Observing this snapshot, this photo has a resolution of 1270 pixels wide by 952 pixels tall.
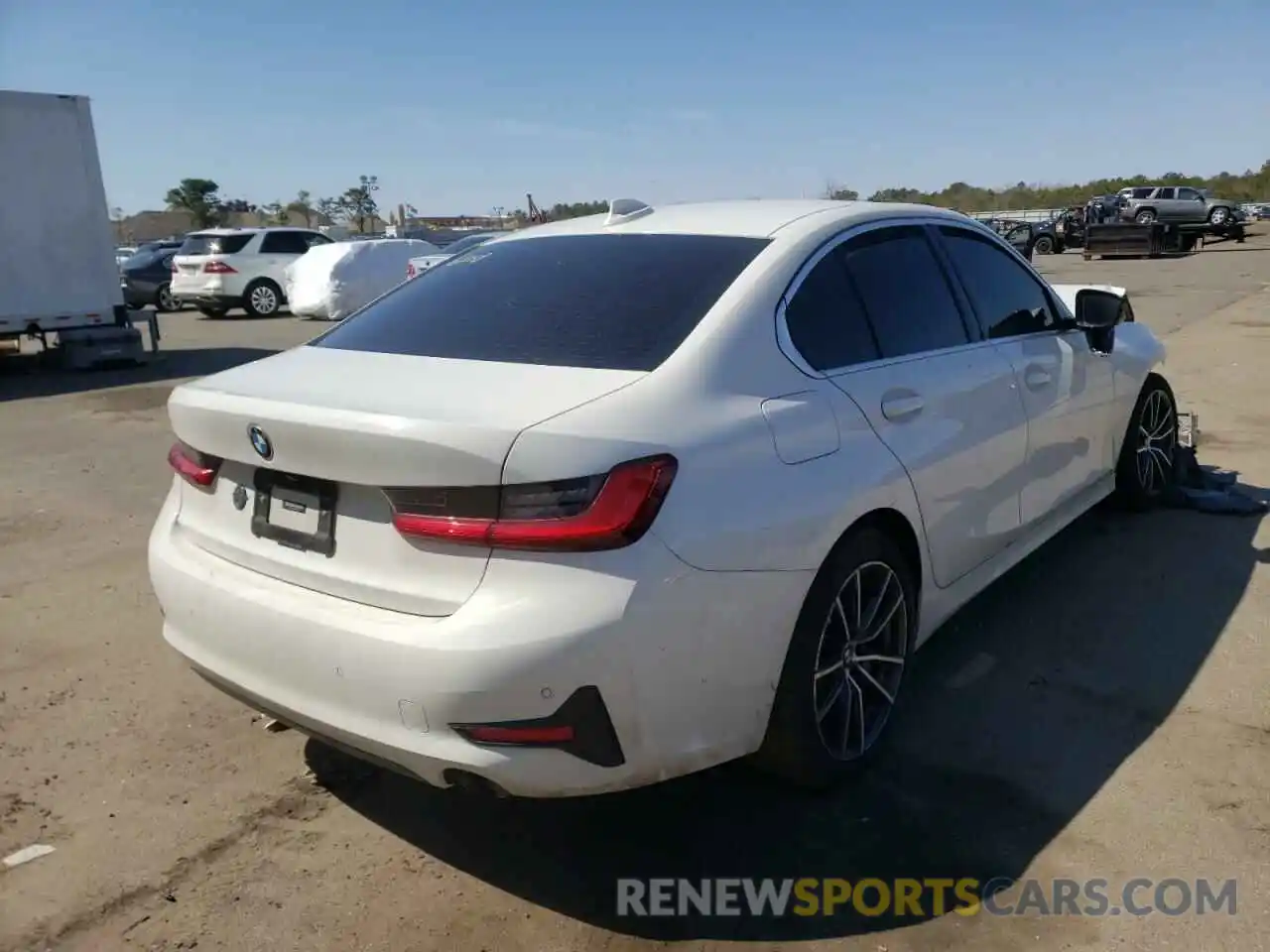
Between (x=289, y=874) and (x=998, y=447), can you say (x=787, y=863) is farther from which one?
(x=998, y=447)

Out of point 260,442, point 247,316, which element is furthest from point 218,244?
point 260,442

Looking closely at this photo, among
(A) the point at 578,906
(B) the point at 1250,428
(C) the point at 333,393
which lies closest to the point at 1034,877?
(A) the point at 578,906

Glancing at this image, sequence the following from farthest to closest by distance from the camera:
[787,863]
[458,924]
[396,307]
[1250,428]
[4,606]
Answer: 1. [1250,428]
2. [4,606]
3. [396,307]
4. [787,863]
5. [458,924]

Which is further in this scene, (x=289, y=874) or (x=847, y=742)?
(x=847, y=742)

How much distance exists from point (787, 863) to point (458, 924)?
863 mm

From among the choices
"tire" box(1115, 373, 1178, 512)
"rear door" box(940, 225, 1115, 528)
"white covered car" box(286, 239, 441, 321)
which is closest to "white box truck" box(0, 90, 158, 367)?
"white covered car" box(286, 239, 441, 321)

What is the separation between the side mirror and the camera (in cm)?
442

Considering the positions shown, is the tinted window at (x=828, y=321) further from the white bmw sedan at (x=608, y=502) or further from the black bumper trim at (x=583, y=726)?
the black bumper trim at (x=583, y=726)

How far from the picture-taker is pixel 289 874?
2.76 metres

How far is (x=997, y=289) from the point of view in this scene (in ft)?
13.3

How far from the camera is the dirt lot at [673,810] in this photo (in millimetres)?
2547

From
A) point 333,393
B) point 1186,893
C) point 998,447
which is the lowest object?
point 1186,893

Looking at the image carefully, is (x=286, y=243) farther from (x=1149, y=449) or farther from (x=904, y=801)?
(x=904, y=801)

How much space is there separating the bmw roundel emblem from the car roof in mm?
1419
